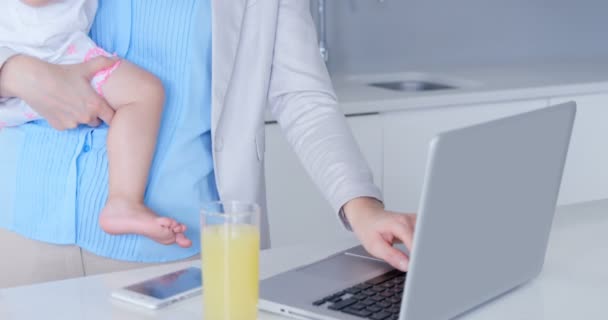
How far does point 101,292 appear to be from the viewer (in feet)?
4.33

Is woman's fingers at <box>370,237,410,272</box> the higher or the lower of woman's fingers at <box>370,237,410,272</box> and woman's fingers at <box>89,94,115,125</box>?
the lower

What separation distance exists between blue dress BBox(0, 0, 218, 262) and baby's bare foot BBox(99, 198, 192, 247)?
45 mm

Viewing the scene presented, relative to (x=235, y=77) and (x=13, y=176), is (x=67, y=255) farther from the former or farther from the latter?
(x=235, y=77)

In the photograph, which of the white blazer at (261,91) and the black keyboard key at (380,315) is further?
the white blazer at (261,91)

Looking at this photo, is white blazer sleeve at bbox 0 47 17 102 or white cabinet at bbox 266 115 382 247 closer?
white blazer sleeve at bbox 0 47 17 102

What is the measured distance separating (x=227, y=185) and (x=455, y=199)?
651 millimetres

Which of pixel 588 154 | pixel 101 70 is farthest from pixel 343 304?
pixel 588 154

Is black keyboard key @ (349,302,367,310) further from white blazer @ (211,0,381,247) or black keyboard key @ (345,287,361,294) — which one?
white blazer @ (211,0,381,247)

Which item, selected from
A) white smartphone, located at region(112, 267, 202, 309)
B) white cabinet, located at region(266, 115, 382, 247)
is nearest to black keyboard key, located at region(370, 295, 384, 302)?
white smartphone, located at region(112, 267, 202, 309)

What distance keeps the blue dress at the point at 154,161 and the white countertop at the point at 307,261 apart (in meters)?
0.21

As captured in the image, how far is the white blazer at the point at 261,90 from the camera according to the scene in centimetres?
162

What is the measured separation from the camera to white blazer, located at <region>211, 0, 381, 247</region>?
5.33 feet

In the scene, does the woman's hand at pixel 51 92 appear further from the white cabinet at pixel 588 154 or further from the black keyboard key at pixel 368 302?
the white cabinet at pixel 588 154

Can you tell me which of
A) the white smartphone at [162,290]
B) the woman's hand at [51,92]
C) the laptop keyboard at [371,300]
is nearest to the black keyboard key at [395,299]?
the laptop keyboard at [371,300]
